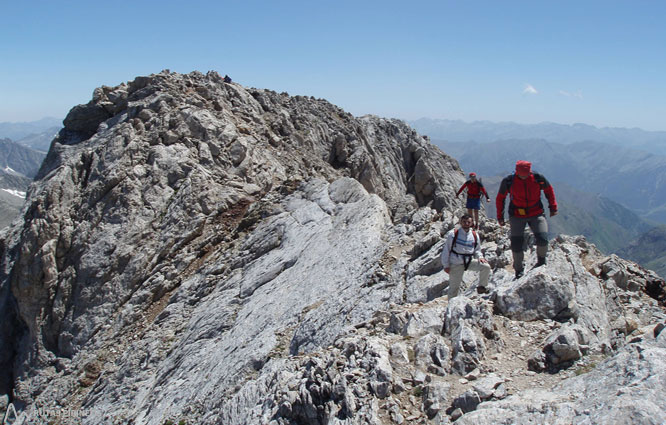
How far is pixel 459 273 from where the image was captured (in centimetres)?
1332

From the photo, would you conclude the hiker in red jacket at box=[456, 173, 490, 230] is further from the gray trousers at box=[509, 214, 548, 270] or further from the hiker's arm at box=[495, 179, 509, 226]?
the gray trousers at box=[509, 214, 548, 270]

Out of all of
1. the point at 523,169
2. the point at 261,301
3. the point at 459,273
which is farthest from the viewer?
the point at 261,301

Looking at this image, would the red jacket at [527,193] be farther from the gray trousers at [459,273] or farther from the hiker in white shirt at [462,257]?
the gray trousers at [459,273]

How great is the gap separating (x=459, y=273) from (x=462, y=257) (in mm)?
545

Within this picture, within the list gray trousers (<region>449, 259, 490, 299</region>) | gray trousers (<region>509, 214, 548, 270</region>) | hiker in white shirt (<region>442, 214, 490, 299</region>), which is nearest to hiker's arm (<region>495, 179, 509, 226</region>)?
gray trousers (<region>509, 214, 548, 270</region>)

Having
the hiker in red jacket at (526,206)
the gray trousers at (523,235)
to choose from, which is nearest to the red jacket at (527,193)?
the hiker in red jacket at (526,206)

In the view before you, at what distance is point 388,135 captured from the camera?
2638 inches

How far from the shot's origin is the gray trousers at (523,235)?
1296 centimetres

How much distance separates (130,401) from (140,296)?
7.52 meters

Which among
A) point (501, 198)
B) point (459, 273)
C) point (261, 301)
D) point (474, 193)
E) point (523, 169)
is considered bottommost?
Result: point (261, 301)

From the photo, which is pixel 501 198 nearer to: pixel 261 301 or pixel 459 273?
pixel 459 273

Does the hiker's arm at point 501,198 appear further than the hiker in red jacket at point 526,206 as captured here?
Yes

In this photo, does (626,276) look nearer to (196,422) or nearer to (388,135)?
(196,422)

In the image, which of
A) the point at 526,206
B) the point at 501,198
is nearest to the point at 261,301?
the point at 501,198
